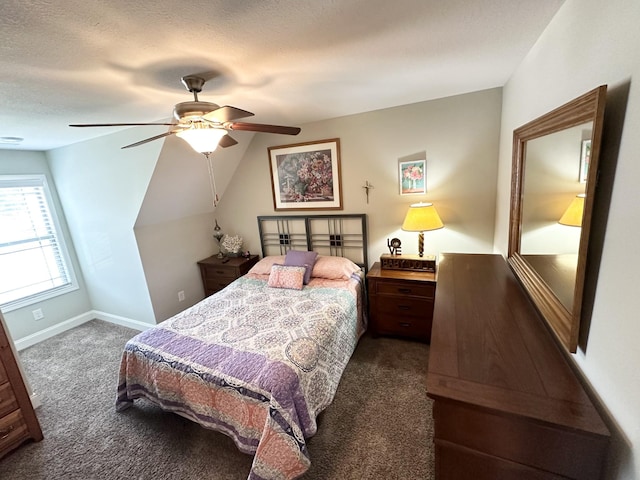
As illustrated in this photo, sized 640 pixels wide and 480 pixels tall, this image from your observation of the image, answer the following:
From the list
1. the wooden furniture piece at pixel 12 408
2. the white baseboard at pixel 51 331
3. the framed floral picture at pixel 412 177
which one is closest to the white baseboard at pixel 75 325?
the white baseboard at pixel 51 331

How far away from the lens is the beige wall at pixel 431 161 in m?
2.46

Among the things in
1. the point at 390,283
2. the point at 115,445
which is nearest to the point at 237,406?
the point at 115,445

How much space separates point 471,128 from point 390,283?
1618mm

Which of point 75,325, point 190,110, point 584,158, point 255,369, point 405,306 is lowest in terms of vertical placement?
point 75,325

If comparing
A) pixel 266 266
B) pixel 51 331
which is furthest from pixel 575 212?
pixel 51 331

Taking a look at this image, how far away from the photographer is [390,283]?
8.52 feet

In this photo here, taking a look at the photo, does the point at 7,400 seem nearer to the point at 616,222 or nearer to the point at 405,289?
the point at 405,289

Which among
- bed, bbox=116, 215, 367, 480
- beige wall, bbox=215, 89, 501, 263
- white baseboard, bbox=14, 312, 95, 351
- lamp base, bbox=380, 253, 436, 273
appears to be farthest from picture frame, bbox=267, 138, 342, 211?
white baseboard, bbox=14, 312, 95, 351

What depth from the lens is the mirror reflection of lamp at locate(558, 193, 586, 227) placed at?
34.7 inches

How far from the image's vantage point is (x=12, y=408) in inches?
72.9

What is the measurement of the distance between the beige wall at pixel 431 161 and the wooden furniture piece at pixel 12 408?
291cm

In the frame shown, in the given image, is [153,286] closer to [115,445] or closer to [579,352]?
[115,445]

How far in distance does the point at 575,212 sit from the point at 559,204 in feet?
0.60

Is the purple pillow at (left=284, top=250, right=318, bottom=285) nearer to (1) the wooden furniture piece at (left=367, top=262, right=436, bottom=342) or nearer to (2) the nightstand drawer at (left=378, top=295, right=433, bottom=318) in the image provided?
(1) the wooden furniture piece at (left=367, top=262, right=436, bottom=342)
